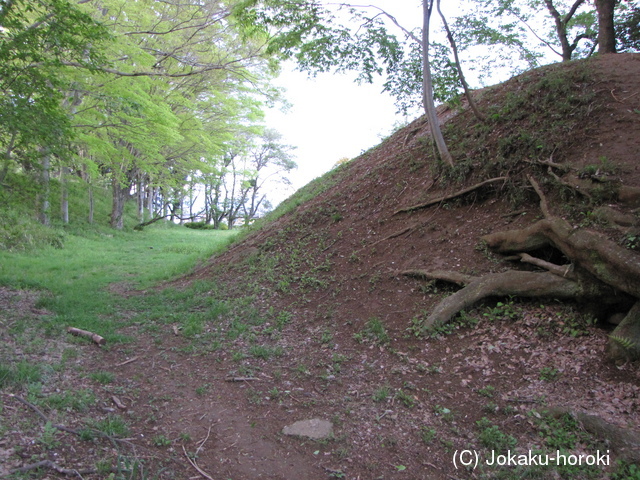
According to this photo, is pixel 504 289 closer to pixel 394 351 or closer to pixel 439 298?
pixel 439 298

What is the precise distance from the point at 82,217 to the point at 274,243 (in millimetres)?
14589

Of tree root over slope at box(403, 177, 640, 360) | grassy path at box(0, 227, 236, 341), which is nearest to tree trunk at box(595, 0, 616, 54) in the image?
tree root over slope at box(403, 177, 640, 360)

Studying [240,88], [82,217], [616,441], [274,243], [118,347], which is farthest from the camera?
[82,217]

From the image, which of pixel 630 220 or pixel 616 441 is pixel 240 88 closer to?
pixel 630 220

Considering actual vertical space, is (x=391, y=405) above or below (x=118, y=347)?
below

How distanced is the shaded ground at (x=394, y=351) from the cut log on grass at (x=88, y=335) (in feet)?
0.70

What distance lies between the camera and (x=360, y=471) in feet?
11.5

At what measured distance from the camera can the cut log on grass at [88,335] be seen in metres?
A: 5.84


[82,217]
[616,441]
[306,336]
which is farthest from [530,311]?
[82,217]

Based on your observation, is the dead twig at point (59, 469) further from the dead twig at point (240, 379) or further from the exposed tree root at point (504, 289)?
the exposed tree root at point (504, 289)

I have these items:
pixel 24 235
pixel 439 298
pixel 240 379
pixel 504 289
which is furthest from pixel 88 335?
pixel 24 235

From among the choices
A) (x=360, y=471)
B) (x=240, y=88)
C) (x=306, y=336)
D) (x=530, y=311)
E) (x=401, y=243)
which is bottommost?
(x=360, y=471)

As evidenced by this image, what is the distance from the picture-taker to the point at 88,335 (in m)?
5.96

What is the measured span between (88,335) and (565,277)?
271 inches
